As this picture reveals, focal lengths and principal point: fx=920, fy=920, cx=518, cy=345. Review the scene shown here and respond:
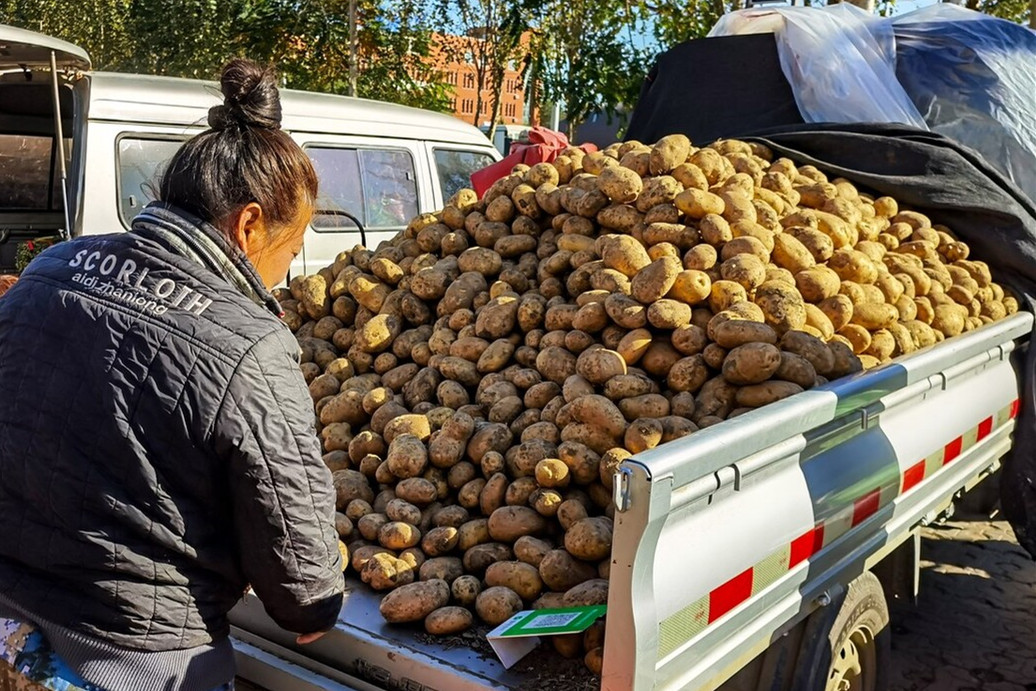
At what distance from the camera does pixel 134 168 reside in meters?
5.27

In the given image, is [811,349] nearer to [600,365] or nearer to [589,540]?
[600,365]

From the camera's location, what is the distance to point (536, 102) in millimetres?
13672

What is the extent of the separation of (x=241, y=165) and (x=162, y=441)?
0.52 meters

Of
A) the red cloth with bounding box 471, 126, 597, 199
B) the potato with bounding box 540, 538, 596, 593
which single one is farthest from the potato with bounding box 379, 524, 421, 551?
the red cloth with bounding box 471, 126, 597, 199

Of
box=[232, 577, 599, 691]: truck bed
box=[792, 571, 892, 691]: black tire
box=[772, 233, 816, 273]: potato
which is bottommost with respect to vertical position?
box=[792, 571, 892, 691]: black tire

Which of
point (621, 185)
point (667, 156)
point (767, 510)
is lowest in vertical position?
point (767, 510)

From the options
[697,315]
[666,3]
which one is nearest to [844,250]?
[697,315]

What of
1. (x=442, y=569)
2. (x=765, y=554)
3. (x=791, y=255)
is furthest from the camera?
(x=791, y=255)

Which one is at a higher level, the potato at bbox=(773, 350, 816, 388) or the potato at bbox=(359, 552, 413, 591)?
the potato at bbox=(773, 350, 816, 388)

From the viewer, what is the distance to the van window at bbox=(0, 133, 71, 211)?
6266 mm

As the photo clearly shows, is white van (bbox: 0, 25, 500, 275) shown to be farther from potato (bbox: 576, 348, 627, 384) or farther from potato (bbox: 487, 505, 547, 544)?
potato (bbox: 487, 505, 547, 544)

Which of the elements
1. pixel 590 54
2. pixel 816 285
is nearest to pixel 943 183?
pixel 816 285

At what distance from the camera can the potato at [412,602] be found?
2316 mm

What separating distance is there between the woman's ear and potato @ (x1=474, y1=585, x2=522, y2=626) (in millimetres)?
1112
